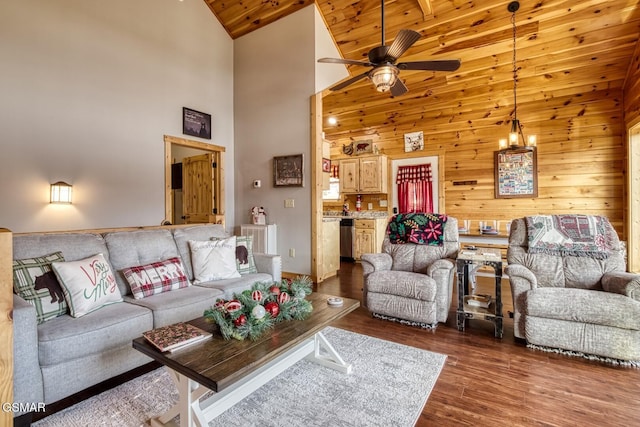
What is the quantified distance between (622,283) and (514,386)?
1232 mm

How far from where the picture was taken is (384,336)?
8.83 feet

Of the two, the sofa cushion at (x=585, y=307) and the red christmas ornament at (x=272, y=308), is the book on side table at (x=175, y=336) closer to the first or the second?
the red christmas ornament at (x=272, y=308)

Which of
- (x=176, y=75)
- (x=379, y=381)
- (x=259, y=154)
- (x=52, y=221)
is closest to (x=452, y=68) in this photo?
(x=379, y=381)

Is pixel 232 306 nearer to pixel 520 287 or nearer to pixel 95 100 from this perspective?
pixel 520 287

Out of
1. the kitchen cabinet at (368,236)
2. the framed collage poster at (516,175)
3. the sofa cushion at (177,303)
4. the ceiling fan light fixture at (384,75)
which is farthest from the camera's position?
the kitchen cabinet at (368,236)

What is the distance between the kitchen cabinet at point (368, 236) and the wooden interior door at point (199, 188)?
2.66m

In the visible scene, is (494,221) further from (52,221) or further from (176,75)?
(52,221)

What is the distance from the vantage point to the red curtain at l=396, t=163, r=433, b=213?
5.84 m

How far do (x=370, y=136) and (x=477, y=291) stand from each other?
12.0 feet

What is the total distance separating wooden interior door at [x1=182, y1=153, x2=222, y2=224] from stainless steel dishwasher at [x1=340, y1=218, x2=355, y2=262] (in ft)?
8.24

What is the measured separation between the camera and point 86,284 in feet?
6.60

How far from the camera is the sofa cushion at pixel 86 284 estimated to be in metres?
1.95

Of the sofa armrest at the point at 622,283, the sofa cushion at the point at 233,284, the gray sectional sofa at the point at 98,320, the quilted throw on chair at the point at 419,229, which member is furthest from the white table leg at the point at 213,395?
the sofa armrest at the point at 622,283

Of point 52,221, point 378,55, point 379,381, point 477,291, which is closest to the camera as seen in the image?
point 379,381
